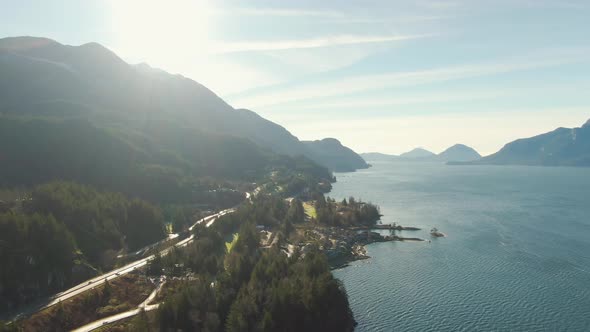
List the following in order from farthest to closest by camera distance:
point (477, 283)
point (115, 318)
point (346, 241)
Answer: point (346, 241) < point (477, 283) < point (115, 318)

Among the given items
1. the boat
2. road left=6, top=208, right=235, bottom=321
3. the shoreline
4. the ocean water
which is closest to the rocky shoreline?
the shoreline

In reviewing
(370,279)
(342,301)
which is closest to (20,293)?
(342,301)

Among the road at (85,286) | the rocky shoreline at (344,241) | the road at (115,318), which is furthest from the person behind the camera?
the rocky shoreline at (344,241)

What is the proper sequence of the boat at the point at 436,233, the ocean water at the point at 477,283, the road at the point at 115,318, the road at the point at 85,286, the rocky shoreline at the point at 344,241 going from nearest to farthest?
the road at the point at 115,318 → the road at the point at 85,286 → the ocean water at the point at 477,283 → the rocky shoreline at the point at 344,241 → the boat at the point at 436,233

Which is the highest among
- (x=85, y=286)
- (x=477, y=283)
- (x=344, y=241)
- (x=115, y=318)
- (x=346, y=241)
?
(x=85, y=286)

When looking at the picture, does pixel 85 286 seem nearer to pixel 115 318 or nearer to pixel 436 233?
pixel 115 318

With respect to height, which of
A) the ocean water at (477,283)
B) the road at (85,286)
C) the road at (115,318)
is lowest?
the ocean water at (477,283)

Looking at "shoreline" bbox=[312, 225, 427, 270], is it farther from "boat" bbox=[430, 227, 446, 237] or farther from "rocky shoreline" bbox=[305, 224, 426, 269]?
"boat" bbox=[430, 227, 446, 237]

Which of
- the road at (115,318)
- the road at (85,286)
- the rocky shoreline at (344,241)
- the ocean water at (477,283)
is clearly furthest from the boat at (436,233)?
the road at (115,318)

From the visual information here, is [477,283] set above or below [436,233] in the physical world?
below

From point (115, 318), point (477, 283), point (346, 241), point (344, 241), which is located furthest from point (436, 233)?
point (115, 318)

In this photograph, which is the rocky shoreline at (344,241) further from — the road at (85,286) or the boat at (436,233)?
the road at (85,286)

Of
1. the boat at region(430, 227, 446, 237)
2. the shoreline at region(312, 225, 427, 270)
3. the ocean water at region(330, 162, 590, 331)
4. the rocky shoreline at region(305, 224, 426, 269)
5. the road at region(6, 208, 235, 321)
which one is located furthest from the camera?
the boat at region(430, 227, 446, 237)

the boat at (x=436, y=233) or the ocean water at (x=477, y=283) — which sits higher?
the boat at (x=436, y=233)
